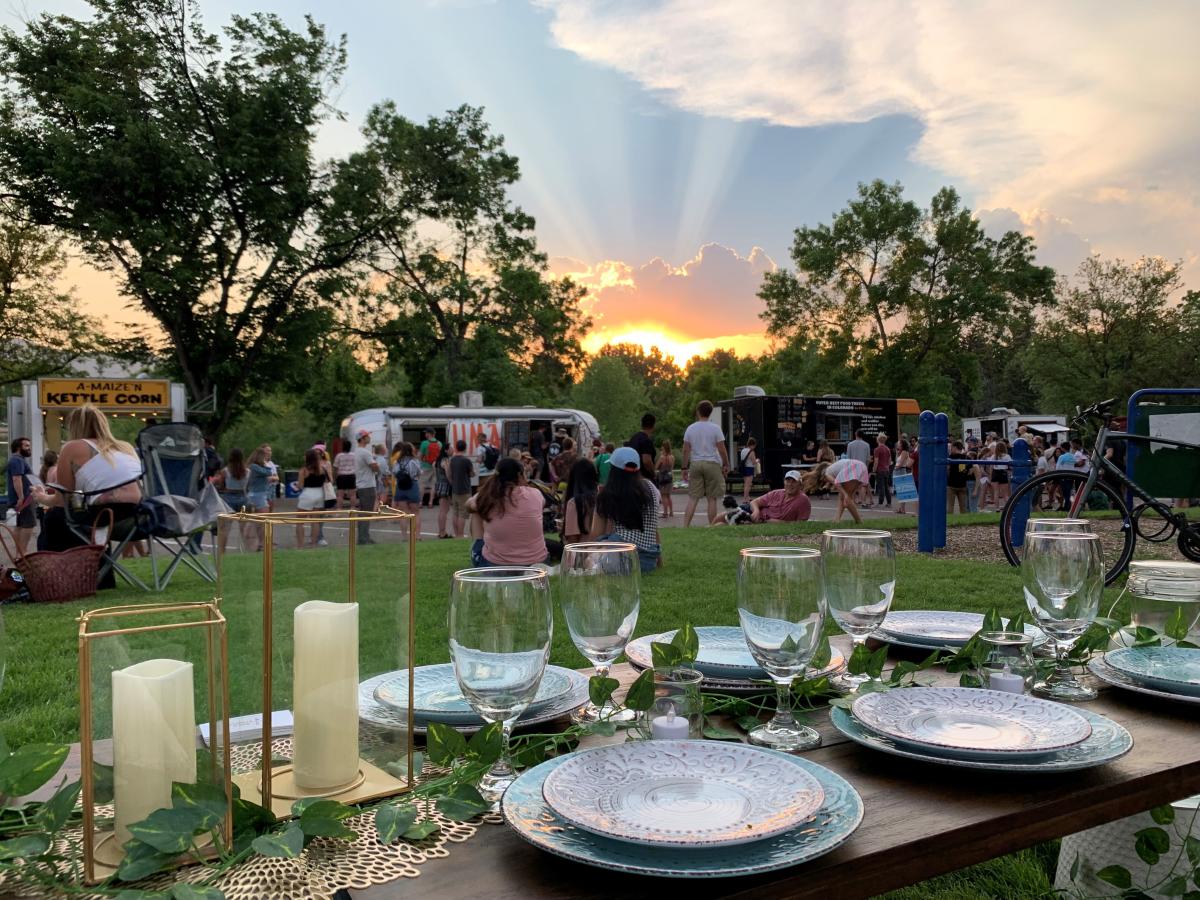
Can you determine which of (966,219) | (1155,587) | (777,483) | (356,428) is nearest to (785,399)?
(777,483)

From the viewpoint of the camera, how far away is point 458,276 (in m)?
26.9

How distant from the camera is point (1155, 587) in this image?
1677 millimetres

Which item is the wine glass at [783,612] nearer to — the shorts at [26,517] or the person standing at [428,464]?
the shorts at [26,517]

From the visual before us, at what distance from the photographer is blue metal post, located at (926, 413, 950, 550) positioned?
8469mm

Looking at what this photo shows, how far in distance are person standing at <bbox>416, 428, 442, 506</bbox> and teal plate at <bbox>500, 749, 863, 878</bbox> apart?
15659mm

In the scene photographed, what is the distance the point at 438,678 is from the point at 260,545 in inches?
25.7

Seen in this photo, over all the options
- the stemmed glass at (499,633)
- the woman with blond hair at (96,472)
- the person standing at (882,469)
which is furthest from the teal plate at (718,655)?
the person standing at (882,469)

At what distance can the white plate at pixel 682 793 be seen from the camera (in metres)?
0.82

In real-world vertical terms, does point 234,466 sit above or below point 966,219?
below

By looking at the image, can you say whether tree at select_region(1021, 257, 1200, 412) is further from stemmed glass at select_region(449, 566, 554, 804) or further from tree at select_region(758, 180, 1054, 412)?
stemmed glass at select_region(449, 566, 554, 804)

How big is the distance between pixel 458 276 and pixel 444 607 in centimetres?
2211

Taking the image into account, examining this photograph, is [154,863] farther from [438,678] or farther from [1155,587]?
[1155,587]

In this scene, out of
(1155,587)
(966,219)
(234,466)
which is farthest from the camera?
(966,219)

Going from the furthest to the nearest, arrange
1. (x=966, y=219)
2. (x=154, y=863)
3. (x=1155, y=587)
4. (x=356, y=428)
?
(x=966, y=219) < (x=356, y=428) < (x=1155, y=587) < (x=154, y=863)
